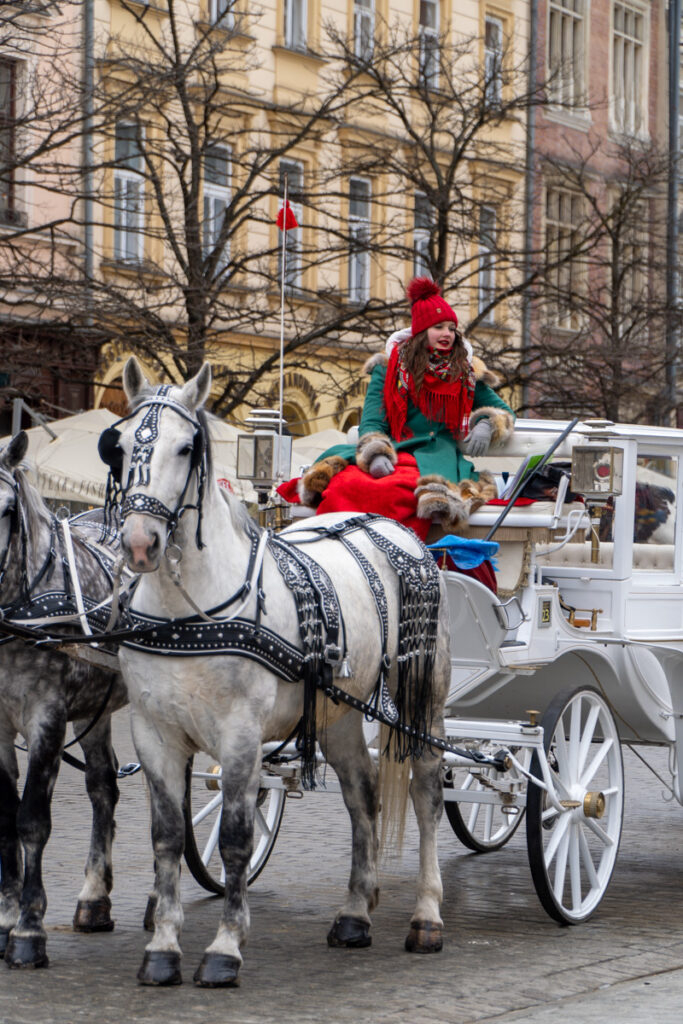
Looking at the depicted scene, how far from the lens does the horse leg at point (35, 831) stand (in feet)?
18.5

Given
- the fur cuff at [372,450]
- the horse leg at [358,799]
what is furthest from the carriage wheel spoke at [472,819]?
the fur cuff at [372,450]

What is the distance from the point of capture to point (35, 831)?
18.7 ft

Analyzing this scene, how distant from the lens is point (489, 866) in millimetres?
7980

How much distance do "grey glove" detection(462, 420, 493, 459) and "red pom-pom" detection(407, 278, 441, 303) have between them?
1.89ft

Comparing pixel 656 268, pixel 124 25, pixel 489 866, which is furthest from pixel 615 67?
pixel 489 866

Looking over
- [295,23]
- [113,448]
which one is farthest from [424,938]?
[295,23]

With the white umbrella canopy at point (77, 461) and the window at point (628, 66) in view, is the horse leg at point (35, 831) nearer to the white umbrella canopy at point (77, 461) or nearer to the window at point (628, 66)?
the white umbrella canopy at point (77, 461)

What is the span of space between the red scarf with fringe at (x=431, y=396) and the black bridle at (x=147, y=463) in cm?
196

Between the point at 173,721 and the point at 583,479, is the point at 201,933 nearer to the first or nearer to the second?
the point at 173,721

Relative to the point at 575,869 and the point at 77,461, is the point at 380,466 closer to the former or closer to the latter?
the point at 575,869

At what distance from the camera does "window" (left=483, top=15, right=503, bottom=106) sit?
1992 cm

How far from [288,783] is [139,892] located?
2.86 feet

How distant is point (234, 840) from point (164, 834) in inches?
9.7

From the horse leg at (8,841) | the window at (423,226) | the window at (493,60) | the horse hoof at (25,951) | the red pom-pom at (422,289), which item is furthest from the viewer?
the window at (493,60)
